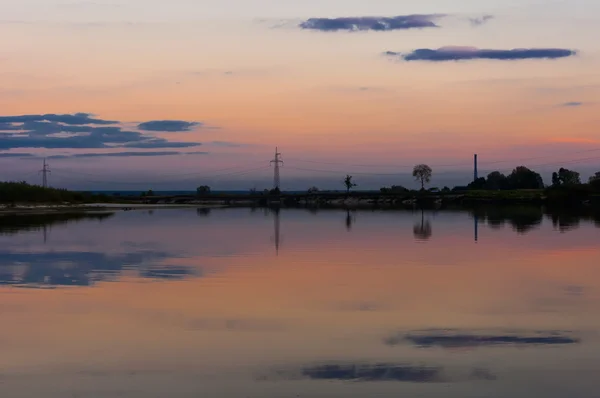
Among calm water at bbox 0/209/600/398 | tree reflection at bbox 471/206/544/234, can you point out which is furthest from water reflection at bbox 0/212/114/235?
tree reflection at bbox 471/206/544/234

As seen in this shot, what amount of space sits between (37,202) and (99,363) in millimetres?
121428

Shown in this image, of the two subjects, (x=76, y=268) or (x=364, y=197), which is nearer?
(x=76, y=268)

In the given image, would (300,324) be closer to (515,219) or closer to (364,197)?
(515,219)

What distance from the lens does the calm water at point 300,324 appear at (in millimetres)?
13477

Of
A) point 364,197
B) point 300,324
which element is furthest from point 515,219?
point 364,197

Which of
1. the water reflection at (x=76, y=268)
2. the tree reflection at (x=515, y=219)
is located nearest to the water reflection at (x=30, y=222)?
the water reflection at (x=76, y=268)

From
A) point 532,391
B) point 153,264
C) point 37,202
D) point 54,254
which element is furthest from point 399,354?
point 37,202

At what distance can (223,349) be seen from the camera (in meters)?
15.9

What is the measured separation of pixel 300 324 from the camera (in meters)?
18.6

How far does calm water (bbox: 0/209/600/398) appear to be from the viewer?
13477 mm

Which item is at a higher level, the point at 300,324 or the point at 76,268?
the point at 76,268

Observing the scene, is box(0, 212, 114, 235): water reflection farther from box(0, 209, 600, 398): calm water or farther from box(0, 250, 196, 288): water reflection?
box(0, 209, 600, 398): calm water

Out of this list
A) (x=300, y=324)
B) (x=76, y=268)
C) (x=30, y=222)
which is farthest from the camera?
(x=30, y=222)

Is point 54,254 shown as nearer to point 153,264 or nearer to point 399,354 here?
point 153,264
